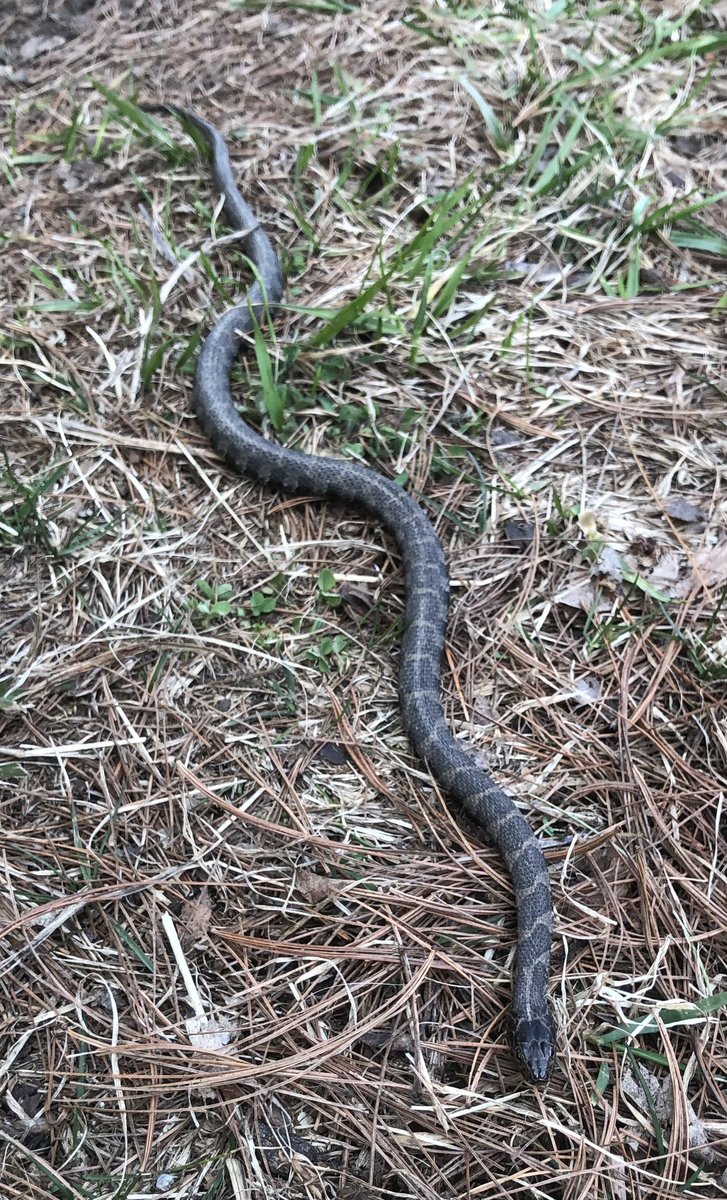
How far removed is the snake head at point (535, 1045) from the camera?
2.98 metres

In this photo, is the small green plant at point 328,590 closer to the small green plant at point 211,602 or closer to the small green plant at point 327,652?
the small green plant at point 327,652

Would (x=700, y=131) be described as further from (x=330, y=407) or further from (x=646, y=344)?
(x=330, y=407)

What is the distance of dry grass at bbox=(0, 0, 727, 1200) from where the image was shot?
3.00 metres

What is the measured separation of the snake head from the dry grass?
0.31 feet

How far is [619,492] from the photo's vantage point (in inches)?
177

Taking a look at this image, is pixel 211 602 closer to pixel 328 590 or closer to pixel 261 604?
pixel 261 604

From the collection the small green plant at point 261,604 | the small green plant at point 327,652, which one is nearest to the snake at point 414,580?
the small green plant at point 327,652

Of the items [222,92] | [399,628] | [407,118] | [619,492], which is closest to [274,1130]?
[399,628]

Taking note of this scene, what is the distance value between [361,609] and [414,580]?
30 centimetres

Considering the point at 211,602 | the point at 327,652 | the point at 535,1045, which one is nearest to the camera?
the point at 535,1045

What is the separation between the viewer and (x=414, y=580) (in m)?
4.18

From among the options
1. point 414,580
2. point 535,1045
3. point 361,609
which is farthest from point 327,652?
point 535,1045

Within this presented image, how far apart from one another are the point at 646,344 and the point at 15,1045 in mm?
4503

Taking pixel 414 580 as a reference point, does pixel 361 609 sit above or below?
below
